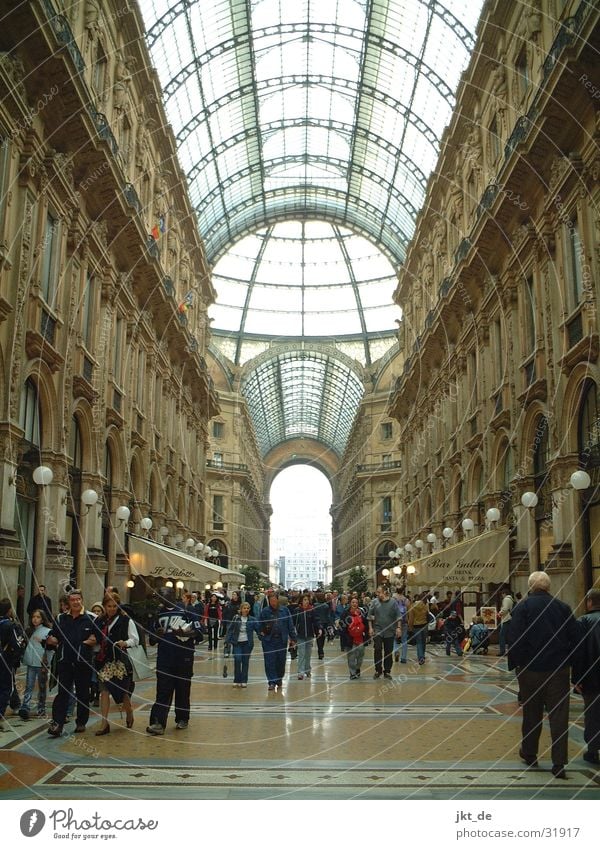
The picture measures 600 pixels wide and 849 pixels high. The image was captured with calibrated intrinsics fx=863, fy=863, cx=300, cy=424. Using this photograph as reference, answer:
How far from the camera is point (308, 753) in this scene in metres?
9.48

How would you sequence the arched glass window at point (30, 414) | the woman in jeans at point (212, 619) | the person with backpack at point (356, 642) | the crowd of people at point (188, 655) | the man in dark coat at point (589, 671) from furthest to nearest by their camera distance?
the woman in jeans at point (212, 619) → the arched glass window at point (30, 414) → the person with backpack at point (356, 642) → the man in dark coat at point (589, 671) → the crowd of people at point (188, 655)

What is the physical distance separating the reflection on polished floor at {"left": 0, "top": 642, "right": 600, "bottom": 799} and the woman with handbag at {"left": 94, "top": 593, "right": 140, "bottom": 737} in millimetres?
452

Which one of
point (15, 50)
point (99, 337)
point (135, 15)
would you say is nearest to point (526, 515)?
point (99, 337)

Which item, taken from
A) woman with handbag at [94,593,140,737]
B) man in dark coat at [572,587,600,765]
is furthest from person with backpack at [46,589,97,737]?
man in dark coat at [572,587,600,765]

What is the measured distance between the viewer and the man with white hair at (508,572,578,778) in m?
8.73

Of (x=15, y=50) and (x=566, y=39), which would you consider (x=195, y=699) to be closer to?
(x=15, y=50)

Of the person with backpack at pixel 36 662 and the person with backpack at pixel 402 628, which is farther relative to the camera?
the person with backpack at pixel 402 628

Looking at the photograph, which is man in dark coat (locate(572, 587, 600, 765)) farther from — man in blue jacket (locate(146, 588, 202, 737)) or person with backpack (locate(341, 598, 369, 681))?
person with backpack (locate(341, 598, 369, 681))

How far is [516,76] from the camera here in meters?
26.1
